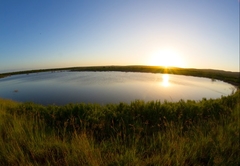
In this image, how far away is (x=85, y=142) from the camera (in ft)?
12.8

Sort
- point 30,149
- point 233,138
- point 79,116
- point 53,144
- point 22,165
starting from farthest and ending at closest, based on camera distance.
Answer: point 79,116 < point 233,138 < point 53,144 < point 30,149 < point 22,165

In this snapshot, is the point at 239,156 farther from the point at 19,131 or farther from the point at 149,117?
the point at 19,131

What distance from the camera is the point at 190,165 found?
343 centimetres

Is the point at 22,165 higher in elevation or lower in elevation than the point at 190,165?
higher

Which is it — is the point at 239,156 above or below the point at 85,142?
below

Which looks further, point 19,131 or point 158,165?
point 19,131

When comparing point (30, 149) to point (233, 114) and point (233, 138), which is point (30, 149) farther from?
point (233, 114)

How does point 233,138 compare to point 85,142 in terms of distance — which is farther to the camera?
point 233,138

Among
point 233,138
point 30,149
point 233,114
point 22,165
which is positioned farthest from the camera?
point 233,114

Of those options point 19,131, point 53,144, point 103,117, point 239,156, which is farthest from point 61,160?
point 239,156

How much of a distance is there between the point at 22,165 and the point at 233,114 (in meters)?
8.25

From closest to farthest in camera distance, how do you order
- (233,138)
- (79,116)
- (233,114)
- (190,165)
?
(190,165) → (233,138) → (233,114) → (79,116)

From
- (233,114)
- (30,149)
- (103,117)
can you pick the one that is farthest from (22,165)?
(233,114)

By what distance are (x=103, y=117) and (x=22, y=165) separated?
4.30 m
